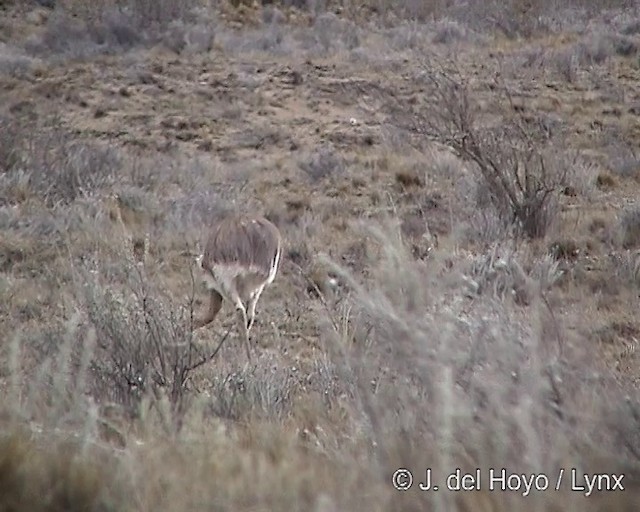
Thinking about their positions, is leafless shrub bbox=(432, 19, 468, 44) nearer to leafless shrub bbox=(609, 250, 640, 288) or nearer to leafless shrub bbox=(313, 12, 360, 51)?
leafless shrub bbox=(313, 12, 360, 51)

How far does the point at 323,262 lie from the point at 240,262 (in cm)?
121

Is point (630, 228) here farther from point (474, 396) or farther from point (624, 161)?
point (474, 396)

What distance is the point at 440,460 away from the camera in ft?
8.93

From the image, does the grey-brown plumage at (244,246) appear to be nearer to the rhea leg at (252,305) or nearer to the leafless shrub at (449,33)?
the rhea leg at (252,305)

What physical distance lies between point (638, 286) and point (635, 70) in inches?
463

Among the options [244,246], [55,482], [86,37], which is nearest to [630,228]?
[244,246]

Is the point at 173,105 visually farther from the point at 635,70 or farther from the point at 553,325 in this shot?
the point at 553,325

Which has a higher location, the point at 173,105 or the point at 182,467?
Result: the point at 182,467

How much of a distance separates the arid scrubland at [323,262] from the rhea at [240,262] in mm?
324

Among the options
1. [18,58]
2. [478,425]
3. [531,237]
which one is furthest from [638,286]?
[18,58]

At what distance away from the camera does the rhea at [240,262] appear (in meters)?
5.91

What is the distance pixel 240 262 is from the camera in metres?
5.90

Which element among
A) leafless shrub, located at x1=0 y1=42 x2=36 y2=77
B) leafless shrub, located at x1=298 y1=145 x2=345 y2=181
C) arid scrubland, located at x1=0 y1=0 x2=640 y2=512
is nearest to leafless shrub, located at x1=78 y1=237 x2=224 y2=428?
arid scrubland, located at x1=0 y1=0 x2=640 y2=512

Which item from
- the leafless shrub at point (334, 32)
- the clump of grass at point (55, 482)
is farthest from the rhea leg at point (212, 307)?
the leafless shrub at point (334, 32)
